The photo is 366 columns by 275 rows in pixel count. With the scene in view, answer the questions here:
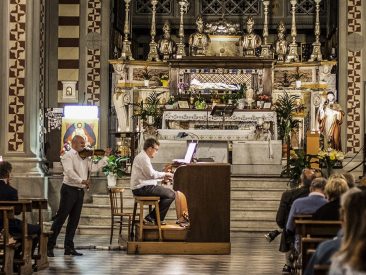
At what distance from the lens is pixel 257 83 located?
901 inches

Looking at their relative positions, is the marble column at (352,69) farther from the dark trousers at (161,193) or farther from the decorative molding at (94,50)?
the dark trousers at (161,193)

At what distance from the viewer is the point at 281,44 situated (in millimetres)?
23266

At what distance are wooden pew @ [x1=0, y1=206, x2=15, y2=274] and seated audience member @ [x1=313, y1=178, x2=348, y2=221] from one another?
3.09 meters

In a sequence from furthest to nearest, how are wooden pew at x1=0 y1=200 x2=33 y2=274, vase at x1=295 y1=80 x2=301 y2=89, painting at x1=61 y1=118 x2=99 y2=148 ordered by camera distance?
vase at x1=295 y1=80 x2=301 y2=89, painting at x1=61 y1=118 x2=99 y2=148, wooden pew at x1=0 y1=200 x2=33 y2=274

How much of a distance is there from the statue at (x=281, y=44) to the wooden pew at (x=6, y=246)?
14.2 metres

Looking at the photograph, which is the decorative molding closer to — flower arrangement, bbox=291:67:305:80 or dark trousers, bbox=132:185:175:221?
flower arrangement, bbox=291:67:305:80

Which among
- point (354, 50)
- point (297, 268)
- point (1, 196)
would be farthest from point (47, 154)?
point (297, 268)

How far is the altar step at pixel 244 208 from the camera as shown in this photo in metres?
16.7

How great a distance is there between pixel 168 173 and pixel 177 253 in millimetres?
1054

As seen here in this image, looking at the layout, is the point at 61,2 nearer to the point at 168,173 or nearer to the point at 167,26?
the point at 167,26

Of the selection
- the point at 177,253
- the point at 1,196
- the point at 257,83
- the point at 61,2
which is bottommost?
the point at 177,253

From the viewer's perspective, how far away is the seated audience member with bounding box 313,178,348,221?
27.0 feet

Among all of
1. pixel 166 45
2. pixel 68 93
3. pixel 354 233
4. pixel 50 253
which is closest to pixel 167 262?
pixel 50 253

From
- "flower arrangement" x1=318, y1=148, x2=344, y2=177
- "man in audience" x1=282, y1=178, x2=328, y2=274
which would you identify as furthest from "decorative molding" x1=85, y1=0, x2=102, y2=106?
"man in audience" x1=282, y1=178, x2=328, y2=274
